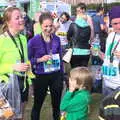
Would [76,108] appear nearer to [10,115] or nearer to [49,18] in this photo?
[10,115]

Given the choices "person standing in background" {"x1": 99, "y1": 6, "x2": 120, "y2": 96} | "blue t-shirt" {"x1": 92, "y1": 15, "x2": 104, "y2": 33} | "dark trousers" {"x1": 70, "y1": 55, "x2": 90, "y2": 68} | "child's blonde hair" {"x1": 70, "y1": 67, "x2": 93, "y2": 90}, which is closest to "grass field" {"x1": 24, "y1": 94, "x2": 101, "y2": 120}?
"dark trousers" {"x1": 70, "y1": 55, "x2": 90, "y2": 68}

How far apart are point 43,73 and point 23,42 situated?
1.05 m

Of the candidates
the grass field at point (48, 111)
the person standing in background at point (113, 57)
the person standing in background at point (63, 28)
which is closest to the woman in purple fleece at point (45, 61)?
the person standing in background at point (113, 57)

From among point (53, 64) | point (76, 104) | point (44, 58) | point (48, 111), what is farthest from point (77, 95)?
point (48, 111)

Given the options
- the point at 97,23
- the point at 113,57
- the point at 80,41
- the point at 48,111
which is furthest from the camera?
the point at 97,23

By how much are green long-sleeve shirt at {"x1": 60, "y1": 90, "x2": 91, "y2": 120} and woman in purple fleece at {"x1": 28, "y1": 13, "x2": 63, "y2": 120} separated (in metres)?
1.29

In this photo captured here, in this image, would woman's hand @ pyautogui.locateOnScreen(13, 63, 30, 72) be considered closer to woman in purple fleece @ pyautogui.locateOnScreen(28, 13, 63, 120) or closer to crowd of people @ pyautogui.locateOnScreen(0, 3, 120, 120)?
crowd of people @ pyautogui.locateOnScreen(0, 3, 120, 120)

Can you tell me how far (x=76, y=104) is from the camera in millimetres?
4832

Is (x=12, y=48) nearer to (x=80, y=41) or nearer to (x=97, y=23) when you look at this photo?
(x=80, y=41)

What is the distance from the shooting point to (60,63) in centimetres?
635

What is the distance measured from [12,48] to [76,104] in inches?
35.8

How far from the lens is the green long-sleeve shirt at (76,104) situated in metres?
4.81

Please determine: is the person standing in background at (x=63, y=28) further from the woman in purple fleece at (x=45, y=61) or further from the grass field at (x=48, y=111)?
the woman in purple fleece at (x=45, y=61)

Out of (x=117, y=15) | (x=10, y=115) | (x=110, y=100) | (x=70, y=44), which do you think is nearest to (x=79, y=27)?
(x=70, y=44)
